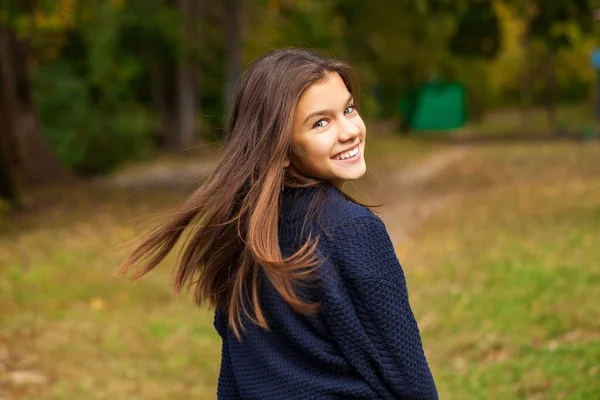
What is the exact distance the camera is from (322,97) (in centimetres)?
231

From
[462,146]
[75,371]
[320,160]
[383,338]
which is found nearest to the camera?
[383,338]

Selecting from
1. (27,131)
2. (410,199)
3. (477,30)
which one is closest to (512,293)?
(477,30)

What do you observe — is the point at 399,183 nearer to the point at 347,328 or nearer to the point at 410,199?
the point at 410,199

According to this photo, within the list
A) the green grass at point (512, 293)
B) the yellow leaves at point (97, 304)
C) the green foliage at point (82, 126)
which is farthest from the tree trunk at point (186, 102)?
the yellow leaves at point (97, 304)

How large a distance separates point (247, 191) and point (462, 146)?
26.0 m

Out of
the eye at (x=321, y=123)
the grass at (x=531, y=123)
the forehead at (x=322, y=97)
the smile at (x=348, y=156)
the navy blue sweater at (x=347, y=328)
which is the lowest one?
the grass at (x=531, y=123)

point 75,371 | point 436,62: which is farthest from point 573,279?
point 436,62

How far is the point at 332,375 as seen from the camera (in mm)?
2156

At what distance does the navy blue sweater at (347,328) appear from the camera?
212 cm

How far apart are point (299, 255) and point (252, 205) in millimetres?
210


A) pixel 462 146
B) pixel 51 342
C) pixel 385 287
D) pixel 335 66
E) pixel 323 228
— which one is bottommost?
pixel 462 146

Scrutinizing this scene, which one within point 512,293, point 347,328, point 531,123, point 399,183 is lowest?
point 531,123

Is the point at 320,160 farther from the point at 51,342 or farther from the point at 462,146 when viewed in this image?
the point at 462,146

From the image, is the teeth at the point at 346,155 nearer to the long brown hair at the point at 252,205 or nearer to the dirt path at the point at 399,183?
the long brown hair at the point at 252,205
